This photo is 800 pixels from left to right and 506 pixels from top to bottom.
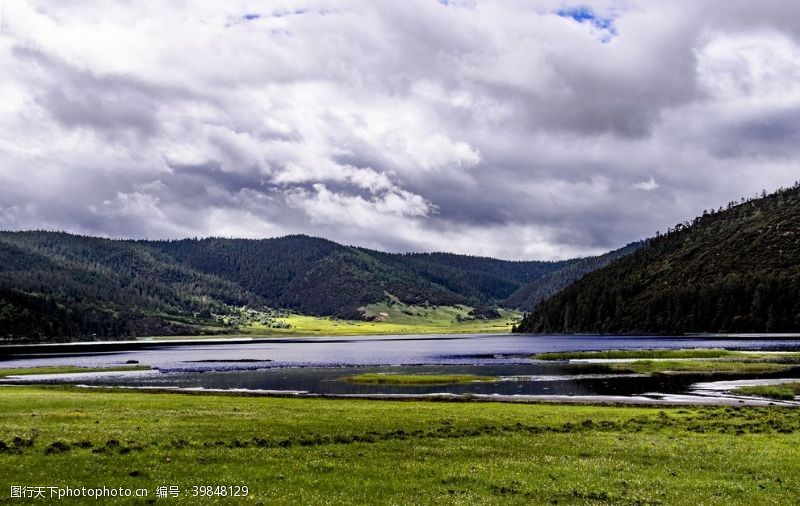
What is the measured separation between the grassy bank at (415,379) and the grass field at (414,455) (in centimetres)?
5010

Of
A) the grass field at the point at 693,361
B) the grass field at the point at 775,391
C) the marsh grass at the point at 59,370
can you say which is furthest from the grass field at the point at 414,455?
the marsh grass at the point at 59,370

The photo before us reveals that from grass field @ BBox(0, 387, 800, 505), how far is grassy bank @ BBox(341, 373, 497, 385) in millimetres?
50104

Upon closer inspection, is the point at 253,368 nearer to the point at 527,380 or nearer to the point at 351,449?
the point at 527,380

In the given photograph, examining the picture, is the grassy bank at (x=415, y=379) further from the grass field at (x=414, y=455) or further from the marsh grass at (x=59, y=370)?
the marsh grass at (x=59, y=370)

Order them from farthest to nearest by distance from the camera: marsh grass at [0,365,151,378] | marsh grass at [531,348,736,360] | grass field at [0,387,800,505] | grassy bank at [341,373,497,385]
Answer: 1. marsh grass at [531,348,736,360]
2. marsh grass at [0,365,151,378]
3. grassy bank at [341,373,497,385]
4. grass field at [0,387,800,505]

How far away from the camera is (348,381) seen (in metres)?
110

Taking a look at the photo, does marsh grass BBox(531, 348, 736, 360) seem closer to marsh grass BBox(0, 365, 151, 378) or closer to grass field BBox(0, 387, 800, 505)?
grass field BBox(0, 387, 800, 505)

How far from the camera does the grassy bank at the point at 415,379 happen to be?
105625 mm

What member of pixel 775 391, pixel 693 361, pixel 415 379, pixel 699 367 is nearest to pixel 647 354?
pixel 693 361

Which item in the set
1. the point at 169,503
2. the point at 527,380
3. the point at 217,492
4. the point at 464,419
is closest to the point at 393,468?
the point at 217,492

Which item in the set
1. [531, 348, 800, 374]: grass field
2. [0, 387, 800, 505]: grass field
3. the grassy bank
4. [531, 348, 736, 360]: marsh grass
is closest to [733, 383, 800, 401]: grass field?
[0, 387, 800, 505]: grass field

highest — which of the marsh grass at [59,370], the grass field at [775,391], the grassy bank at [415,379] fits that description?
the grass field at [775,391]

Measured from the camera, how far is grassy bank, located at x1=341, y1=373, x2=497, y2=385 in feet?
347

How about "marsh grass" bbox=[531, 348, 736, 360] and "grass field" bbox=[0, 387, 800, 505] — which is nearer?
"grass field" bbox=[0, 387, 800, 505]
